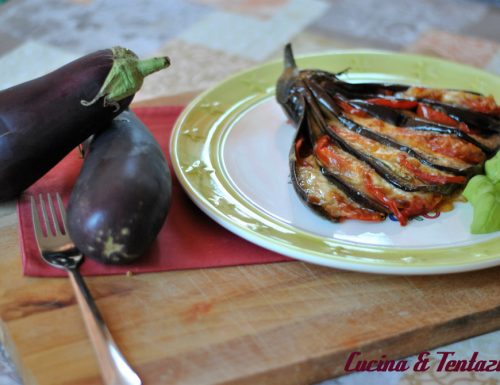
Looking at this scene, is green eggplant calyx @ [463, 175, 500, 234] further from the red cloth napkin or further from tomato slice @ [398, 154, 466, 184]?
the red cloth napkin

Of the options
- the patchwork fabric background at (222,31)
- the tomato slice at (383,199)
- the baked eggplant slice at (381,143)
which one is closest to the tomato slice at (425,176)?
the baked eggplant slice at (381,143)

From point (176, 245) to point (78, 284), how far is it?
0.30m

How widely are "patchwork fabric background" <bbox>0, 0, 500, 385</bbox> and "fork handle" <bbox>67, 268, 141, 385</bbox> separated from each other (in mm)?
1742

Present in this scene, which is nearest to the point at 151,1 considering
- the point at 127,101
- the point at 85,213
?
the point at 127,101

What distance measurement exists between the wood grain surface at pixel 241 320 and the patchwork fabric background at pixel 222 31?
1732 millimetres

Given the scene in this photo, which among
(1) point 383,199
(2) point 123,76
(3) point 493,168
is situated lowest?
(1) point 383,199

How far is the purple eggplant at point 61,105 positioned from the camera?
1798 mm

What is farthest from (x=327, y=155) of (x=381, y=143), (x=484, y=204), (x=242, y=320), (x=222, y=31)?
(x=222, y=31)

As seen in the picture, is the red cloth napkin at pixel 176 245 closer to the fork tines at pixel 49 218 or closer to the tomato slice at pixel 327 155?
the fork tines at pixel 49 218

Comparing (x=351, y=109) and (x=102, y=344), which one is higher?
(x=351, y=109)

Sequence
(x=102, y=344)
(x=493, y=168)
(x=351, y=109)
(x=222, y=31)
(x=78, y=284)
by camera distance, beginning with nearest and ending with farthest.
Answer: (x=102, y=344) → (x=78, y=284) → (x=493, y=168) → (x=351, y=109) → (x=222, y=31)

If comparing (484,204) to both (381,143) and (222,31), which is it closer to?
(381,143)

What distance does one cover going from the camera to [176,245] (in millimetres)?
1806

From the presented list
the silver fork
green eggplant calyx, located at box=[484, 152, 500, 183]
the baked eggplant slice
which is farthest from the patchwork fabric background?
green eggplant calyx, located at box=[484, 152, 500, 183]
